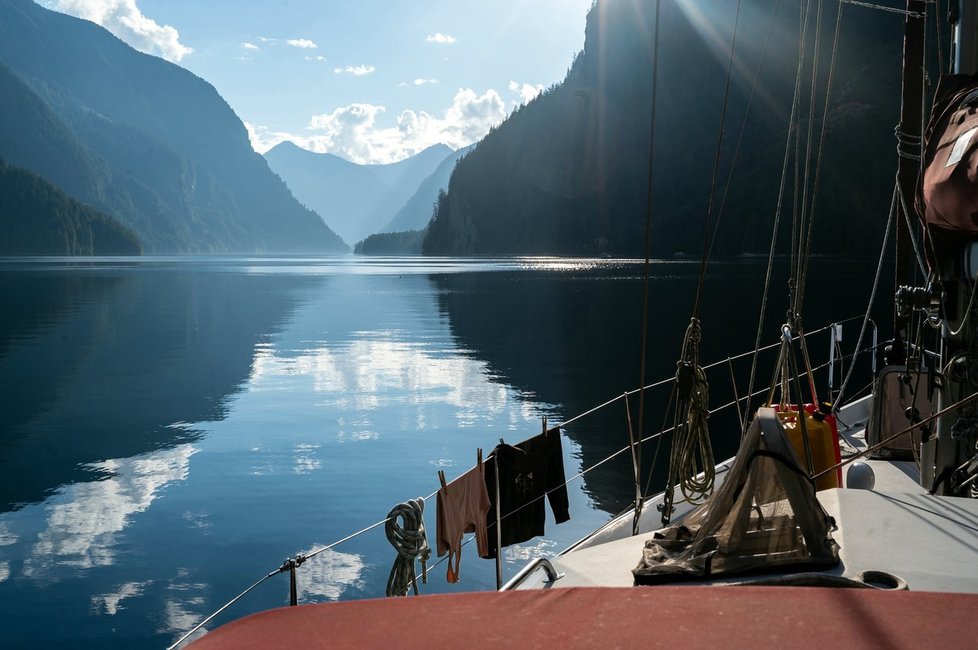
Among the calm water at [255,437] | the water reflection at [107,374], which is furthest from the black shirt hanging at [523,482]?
the water reflection at [107,374]

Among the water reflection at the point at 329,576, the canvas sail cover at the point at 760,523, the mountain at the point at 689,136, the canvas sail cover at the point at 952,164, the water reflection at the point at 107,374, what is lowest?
the water reflection at the point at 329,576

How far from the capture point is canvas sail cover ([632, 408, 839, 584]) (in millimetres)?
4562

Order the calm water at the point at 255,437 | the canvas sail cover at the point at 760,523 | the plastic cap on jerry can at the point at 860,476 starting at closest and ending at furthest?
the canvas sail cover at the point at 760,523, the plastic cap on jerry can at the point at 860,476, the calm water at the point at 255,437

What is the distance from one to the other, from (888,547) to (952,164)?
2945 millimetres

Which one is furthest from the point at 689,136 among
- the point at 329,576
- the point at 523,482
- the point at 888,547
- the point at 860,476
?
the point at 888,547

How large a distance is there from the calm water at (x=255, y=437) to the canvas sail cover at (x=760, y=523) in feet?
24.1

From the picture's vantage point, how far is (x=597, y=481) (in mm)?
17344

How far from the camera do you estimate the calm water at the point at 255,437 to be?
39.1 ft

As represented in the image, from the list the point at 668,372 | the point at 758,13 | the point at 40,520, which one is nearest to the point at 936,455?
the point at 40,520

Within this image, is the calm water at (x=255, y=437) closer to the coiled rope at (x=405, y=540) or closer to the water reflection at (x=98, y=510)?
the water reflection at (x=98, y=510)

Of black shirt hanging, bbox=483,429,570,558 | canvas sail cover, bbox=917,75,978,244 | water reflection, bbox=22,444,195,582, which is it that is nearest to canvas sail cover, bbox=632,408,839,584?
canvas sail cover, bbox=917,75,978,244

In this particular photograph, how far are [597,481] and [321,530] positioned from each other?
6.17 metres

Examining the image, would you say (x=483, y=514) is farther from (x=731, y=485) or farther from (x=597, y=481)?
(x=597, y=481)

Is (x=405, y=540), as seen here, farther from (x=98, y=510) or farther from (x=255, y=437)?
(x=255, y=437)
